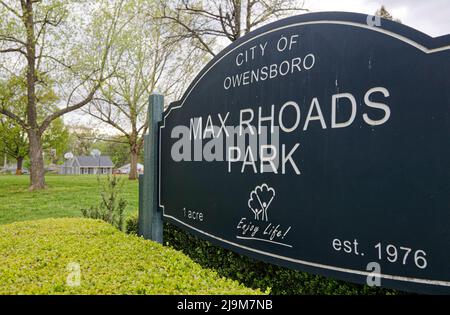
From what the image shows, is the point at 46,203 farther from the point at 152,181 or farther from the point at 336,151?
the point at 336,151

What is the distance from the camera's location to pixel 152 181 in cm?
448

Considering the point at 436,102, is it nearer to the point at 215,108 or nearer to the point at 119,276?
the point at 215,108

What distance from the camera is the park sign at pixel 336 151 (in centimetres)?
192

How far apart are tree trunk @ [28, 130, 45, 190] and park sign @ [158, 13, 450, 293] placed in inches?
644

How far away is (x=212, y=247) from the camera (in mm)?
4301

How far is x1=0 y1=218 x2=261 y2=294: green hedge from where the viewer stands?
8.68 feet

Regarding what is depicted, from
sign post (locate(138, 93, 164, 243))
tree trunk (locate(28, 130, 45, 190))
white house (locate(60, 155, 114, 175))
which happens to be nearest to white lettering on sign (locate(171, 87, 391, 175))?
sign post (locate(138, 93, 164, 243))

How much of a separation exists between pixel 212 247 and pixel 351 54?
2.67 metres

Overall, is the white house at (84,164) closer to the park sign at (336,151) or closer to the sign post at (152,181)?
the sign post at (152,181)

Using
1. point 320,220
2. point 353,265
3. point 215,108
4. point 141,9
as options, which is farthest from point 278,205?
point 141,9

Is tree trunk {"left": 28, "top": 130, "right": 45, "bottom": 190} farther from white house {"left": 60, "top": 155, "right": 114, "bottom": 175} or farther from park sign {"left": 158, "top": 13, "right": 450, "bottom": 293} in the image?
white house {"left": 60, "top": 155, "right": 114, "bottom": 175}

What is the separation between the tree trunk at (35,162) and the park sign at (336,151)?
53.7 feet

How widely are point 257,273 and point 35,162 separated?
16662 millimetres

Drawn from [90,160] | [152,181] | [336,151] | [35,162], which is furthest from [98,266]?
[90,160]
